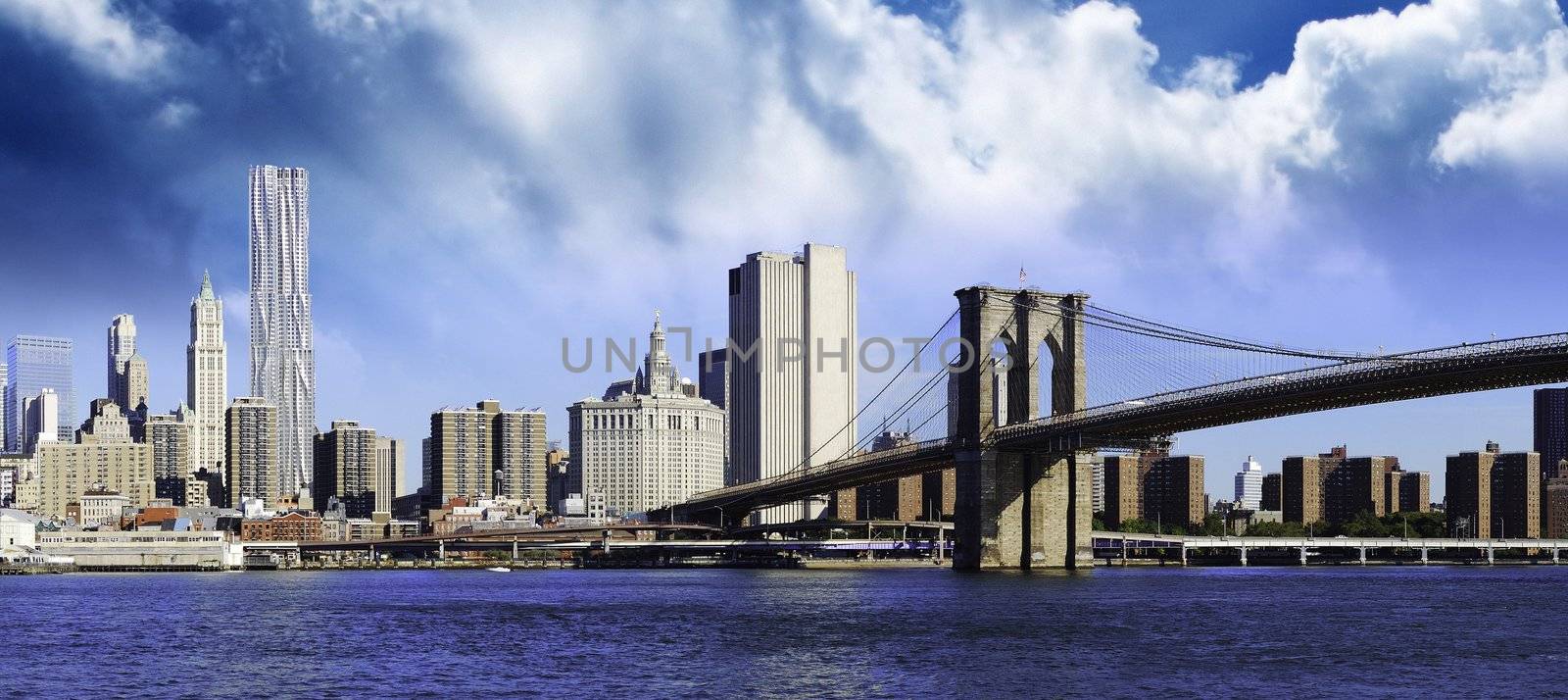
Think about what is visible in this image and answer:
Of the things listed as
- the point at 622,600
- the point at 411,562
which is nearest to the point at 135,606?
the point at 622,600

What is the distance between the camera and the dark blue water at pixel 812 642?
35.2 metres

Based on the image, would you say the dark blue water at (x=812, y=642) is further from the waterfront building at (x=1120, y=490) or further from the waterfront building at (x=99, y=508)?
the waterfront building at (x=99, y=508)

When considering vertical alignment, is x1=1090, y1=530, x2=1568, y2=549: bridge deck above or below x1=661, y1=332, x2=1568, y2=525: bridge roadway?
below

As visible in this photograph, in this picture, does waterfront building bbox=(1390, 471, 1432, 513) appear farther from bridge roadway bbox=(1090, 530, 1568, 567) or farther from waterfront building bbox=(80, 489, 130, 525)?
waterfront building bbox=(80, 489, 130, 525)

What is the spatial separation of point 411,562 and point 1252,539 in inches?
2545

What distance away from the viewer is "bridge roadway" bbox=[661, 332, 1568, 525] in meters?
60.1

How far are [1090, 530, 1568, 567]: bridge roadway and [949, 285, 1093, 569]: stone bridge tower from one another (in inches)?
1896

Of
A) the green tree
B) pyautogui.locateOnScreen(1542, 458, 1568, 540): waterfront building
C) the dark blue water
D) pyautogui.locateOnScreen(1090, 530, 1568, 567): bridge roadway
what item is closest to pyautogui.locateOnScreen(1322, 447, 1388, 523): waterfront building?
pyautogui.locateOnScreen(1542, 458, 1568, 540): waterfront building

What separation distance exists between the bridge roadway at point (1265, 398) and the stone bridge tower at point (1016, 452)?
1314 mm

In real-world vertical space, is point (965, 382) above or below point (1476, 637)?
above

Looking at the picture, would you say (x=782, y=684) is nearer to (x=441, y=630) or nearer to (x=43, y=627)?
(x=441, y=630)

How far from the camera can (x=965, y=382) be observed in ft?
277

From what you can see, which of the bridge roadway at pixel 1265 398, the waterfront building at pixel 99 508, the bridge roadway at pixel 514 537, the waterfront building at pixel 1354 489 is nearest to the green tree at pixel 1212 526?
the waterfront building at pixel 1354 489

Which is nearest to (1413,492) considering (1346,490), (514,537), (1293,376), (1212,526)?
(1346,490)
